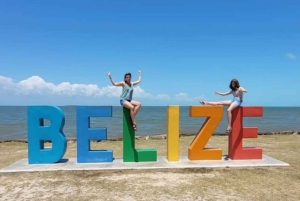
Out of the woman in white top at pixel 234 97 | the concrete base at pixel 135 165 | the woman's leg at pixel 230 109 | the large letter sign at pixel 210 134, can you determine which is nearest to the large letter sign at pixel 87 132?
the concrete base at pixel 135 165

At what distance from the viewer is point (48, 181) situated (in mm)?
6715

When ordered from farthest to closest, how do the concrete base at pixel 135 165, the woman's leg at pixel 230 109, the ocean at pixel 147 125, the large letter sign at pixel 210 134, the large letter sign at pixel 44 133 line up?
the ocean at pixel 147 125 < the woman's leg at pixel 230 109 < the large letter sign at pixel 210 134 < the large letter sign at pixel 44 133 < the concrete base at pixel 135 165

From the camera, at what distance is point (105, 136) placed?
8.30m

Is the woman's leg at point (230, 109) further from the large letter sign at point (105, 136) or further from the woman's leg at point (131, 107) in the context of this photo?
the woman's leg at point (131, 107)

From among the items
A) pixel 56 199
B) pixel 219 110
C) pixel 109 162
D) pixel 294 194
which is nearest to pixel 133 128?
pixel 109 162

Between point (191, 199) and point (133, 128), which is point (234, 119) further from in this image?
point (191, 199)

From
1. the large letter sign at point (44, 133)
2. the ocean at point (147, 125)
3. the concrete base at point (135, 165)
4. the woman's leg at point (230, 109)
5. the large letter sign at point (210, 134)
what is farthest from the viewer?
the ocean at point (147, 125)

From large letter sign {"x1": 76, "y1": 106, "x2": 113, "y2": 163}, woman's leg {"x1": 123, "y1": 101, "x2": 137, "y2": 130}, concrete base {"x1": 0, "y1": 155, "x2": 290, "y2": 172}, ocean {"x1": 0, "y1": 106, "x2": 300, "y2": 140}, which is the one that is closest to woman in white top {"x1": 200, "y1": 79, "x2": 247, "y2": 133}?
concrete base {"x1": 0, "y1": 155, "x2": 290, "y2": 172}

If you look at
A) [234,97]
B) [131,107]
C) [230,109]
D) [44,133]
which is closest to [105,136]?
[131,107]

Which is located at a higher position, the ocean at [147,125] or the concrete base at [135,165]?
the concrete base at [135,165]

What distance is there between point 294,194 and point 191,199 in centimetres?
225

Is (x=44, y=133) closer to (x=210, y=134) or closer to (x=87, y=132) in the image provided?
(x=87, y=132)

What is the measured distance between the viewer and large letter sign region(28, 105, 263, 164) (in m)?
8.26

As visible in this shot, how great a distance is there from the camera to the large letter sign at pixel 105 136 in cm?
826
